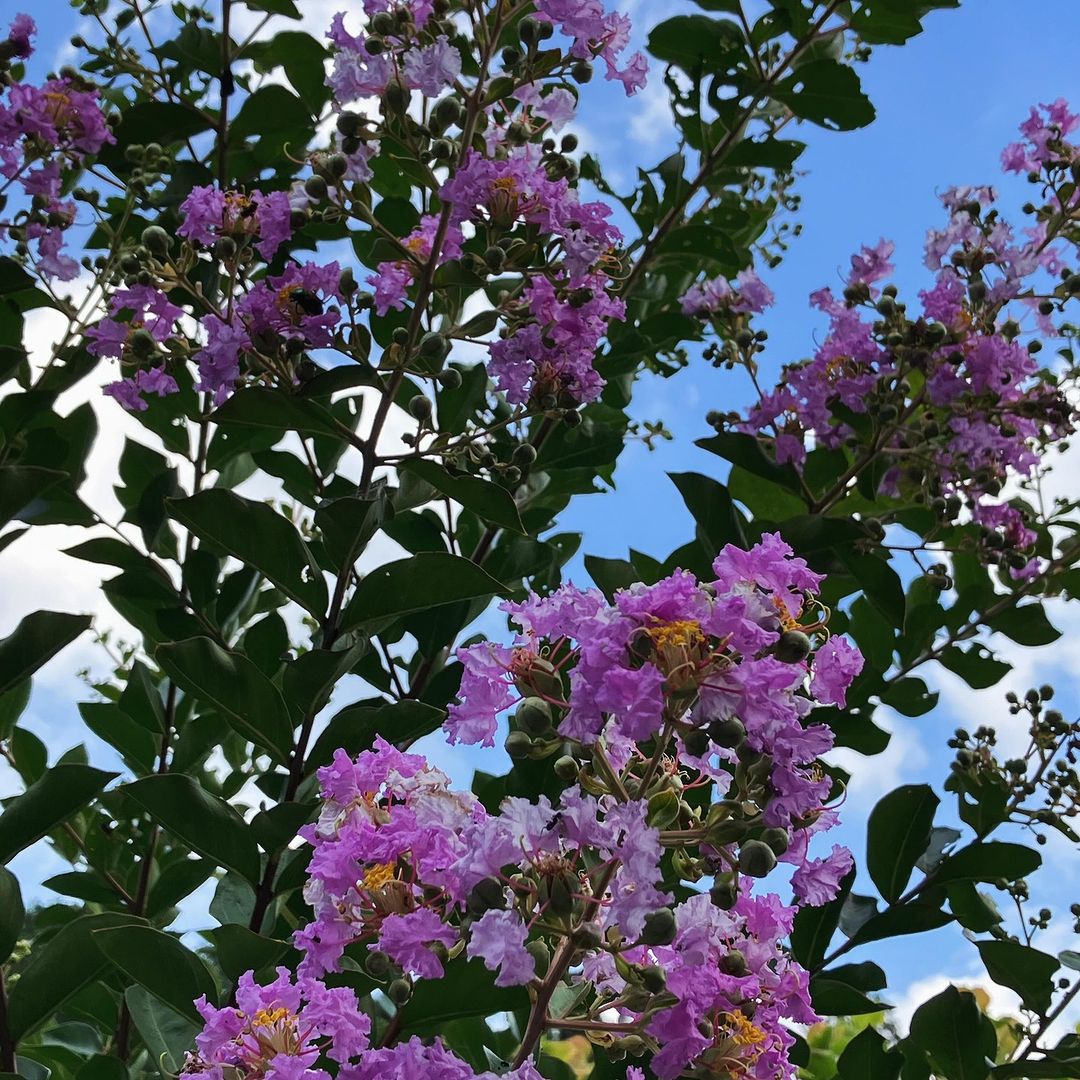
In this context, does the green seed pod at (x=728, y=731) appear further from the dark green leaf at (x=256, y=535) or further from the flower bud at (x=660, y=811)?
the dark green leaf at (x=256, y=535)

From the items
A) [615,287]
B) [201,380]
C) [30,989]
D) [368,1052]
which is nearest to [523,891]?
[368,1052]

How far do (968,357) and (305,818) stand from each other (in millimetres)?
1459

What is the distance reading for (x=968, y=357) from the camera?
7.31 feet

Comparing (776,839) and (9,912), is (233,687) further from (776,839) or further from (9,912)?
(776,839)

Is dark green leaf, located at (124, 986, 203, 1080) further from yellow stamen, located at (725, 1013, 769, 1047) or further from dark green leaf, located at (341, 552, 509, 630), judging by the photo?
yellow stamen, located at (725, 1013, 769, 1047)

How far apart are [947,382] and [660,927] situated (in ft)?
4.90

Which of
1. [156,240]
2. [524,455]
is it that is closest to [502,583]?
[524,455]

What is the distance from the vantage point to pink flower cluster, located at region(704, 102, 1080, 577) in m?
2.21

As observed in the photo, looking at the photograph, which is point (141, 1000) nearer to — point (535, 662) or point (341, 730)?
point (341, 730)

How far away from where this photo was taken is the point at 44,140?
7.93ft

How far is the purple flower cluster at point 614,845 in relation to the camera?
106 centimetres

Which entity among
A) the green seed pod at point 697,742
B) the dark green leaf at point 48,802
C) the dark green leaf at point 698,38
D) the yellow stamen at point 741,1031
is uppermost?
the dark green leaf at point 698,38

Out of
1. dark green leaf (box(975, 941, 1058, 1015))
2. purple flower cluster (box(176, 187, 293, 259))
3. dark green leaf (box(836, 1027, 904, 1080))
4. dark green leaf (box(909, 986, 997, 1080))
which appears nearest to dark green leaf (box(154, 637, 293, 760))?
purple flower cluster (box(176, 187, 293, 259))

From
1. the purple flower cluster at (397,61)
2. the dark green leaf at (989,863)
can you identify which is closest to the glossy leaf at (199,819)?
the purple flower cluster at (397,61)
